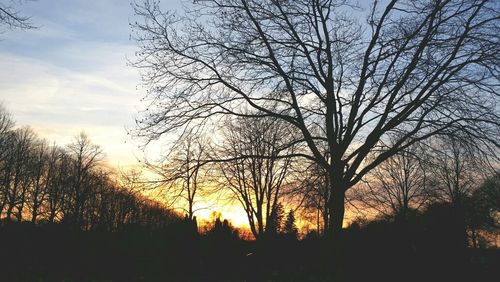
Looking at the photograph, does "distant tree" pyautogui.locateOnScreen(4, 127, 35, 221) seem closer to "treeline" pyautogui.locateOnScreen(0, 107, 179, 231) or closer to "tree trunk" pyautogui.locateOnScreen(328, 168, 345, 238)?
"treeline" pyautogui.locateOnScreen(0, 107, 179, 231)

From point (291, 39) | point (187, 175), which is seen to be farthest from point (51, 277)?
point (291, 39)

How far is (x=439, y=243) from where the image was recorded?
953 centimetres

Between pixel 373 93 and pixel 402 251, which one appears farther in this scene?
pixel 373 93

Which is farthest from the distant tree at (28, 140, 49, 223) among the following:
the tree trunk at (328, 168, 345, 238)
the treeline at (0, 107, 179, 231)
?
the tree trunk at (328, 168, 345, 238)

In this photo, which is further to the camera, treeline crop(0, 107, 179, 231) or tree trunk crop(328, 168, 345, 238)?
treeline crop(0, 107, 179, 231)

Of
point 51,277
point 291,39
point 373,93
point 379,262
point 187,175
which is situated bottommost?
point 51,277

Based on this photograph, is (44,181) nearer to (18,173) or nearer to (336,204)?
(18,173)

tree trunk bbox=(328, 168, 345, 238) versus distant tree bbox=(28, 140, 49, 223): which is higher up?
distant tree bbox=(28, 140, 49, 223)

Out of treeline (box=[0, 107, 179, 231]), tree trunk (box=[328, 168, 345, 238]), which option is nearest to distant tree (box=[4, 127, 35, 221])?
treeline (box=[0, 107, 179, 231])

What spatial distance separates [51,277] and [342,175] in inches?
365

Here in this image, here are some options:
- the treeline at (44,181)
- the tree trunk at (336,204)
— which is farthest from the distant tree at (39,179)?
the tree trunk at (336,204)

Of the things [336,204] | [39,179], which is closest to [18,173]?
[39,179]

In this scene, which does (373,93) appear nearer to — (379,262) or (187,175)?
(379,262)

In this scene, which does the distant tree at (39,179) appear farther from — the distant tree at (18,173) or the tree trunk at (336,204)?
the tree trunk at (336,204)
